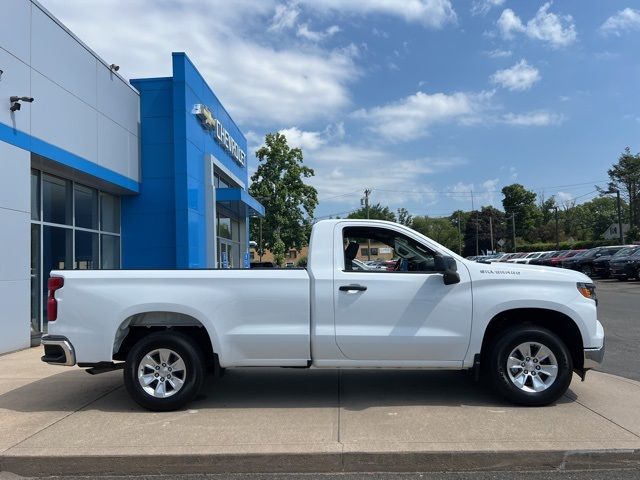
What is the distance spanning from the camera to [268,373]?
293 inches

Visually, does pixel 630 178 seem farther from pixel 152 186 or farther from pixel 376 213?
pixel 152 186

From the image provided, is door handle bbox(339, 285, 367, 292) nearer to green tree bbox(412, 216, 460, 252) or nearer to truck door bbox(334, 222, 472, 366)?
truck door bbox(334, 222, 472, 366)

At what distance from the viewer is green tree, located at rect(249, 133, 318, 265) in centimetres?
3688

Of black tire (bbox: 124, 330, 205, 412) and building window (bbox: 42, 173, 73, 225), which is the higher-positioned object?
building window (bbox: 42, 173, 73, 225)

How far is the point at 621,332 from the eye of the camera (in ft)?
36.3

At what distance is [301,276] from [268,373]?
225cm

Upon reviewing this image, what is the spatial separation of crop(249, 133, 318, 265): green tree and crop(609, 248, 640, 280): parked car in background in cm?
1931

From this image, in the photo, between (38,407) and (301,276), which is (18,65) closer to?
(38,407)

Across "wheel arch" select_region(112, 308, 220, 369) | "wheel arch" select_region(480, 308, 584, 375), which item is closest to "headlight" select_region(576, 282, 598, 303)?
"wheel arch" select_region(480, 308, 584, 375)

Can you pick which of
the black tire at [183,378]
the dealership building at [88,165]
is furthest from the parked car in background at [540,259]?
the black tire at [183,378]

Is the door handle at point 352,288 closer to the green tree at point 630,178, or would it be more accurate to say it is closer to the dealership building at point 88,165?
the dealership building at point 88,165

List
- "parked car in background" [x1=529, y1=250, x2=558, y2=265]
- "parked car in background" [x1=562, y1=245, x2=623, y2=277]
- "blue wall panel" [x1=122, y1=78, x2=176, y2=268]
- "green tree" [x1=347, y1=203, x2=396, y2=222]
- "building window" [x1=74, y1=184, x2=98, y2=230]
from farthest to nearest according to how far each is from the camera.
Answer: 1. "green tree" [x1=347, y1=203, x2=396, y2=222]
2. "parked car in background" [x1=529, y1=250, x2=558, y2=265]
3. "parked car in background" [x1=562, y1=245, x2=623, y2=277]
4. "blue wall panel" [x1=122, y1=78, x2=176, y2=268]
5. "building window" [x1=74, y1=184, x2=98, y2=230]

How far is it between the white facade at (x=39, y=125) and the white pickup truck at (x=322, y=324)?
4675 millimetres

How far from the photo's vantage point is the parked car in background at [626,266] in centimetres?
2650
